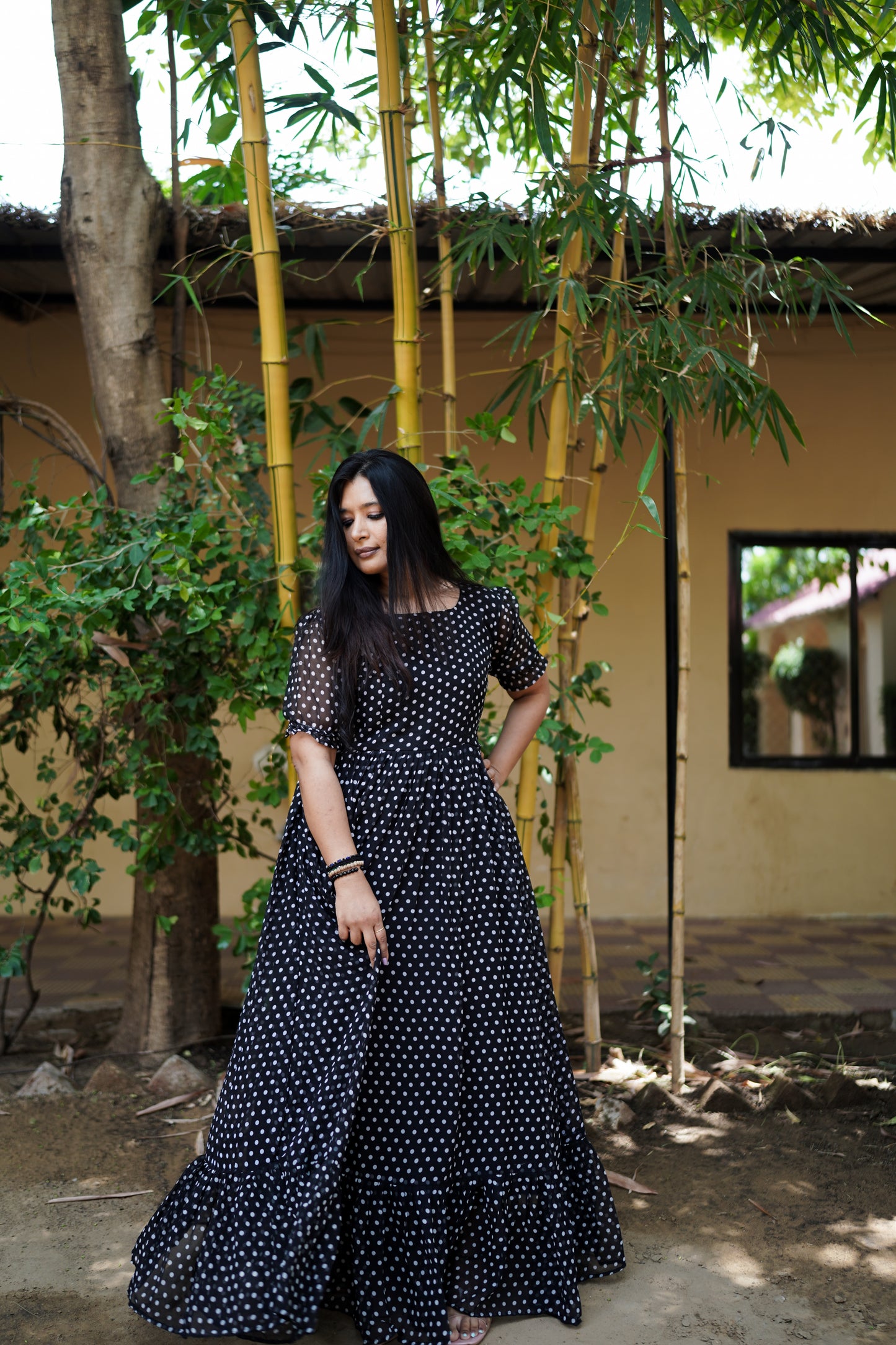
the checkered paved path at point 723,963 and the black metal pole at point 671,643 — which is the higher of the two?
the black metal pole at point 671,643

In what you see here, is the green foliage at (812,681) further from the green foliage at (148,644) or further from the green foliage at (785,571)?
the green foliage at (148,644)

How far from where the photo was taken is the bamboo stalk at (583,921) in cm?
290

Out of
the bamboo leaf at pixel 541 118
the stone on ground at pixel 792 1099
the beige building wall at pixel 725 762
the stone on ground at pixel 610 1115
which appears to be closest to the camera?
the bamboo leaf at pixel 541 118

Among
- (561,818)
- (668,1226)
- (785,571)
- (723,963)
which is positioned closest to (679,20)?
(561,818)

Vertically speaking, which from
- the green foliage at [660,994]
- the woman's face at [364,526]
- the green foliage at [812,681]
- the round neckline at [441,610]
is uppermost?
the woman's face at [364,526]

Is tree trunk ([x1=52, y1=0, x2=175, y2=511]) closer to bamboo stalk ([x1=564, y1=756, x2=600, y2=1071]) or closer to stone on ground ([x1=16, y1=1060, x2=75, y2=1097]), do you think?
bamboo stalk ([x1=564, y1=756, x2=600, y2=1071])

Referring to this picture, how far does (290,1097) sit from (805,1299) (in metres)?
0.99

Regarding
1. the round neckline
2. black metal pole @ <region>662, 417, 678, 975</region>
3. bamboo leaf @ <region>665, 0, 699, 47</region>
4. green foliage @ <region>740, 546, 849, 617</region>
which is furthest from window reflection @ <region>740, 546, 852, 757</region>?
the round neckline

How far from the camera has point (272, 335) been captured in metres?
2.39

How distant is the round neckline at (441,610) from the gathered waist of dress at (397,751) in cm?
22

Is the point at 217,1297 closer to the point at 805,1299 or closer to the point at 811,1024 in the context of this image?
the point at 805,1299

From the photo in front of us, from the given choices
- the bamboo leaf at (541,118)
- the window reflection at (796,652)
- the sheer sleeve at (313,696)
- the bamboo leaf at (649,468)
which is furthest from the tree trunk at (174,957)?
the window reflection at (796,652)

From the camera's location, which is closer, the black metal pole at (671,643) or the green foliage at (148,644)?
the green foliage at (148,644)

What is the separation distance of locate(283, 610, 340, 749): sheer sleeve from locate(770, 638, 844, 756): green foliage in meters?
4.10
